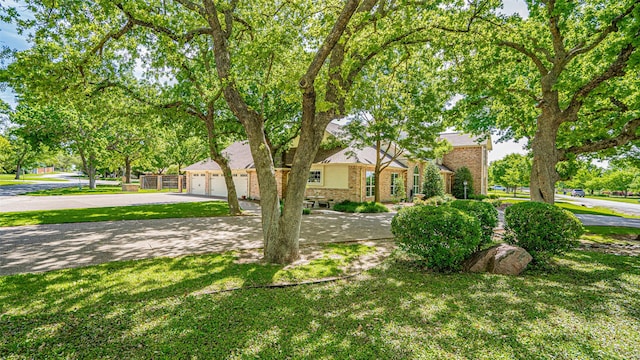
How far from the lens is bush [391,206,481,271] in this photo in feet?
19.1

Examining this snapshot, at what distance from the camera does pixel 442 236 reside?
583 centimetres

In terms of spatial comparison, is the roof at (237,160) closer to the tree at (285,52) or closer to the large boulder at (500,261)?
the tree at (285,52)

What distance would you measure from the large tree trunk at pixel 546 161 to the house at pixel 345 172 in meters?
9.07

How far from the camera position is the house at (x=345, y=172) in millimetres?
19500

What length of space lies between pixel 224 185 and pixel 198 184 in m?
4.19

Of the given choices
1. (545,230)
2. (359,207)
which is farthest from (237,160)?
(545,230)

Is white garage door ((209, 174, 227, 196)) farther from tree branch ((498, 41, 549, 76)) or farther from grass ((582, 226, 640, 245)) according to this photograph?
grass ((582, 226, 640, 245))

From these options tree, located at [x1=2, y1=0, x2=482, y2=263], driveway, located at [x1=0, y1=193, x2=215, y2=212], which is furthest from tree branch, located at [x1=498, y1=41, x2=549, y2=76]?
driveway, located at [x1=0, y1=193, x2=215, y2=212]

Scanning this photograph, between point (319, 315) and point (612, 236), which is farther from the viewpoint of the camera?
point (612, 236)

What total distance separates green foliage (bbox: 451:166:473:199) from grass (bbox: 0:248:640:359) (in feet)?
70.7

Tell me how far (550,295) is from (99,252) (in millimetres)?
9619

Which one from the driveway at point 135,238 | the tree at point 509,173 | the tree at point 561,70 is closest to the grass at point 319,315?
the driveway at point 135,238

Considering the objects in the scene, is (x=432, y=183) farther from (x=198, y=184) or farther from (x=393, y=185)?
(x=198, y=184)

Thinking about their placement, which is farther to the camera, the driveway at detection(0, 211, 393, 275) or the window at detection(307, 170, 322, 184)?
the window at detection(307, 170, 322, 184)
